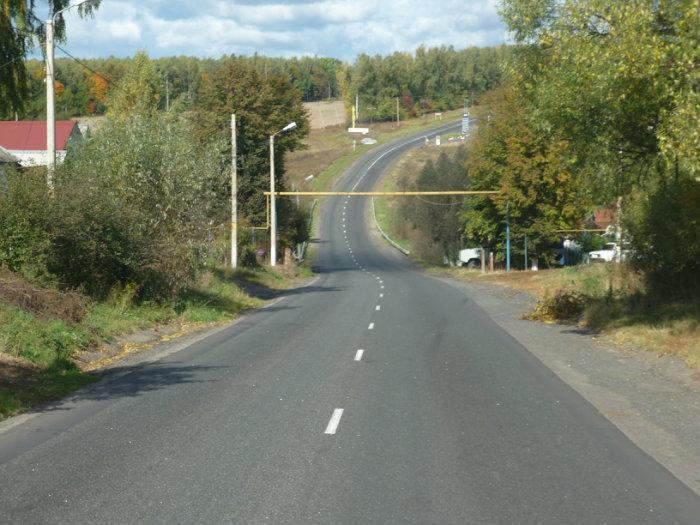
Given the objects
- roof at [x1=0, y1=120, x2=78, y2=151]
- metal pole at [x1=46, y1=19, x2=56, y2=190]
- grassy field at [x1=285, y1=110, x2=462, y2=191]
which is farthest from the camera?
grassy field at [x1=285, y1=110, x2=462, y2=191]

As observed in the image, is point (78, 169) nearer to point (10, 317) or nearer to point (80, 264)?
point (80, 264)

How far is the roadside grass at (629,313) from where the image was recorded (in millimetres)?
18125

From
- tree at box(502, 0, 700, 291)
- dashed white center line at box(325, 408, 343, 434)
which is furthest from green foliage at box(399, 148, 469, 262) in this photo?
dashed white center line at box(325, 408, 343, 434)

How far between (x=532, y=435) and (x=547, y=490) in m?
2.42

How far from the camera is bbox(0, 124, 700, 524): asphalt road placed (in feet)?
23.8

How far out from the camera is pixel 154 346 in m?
20.2

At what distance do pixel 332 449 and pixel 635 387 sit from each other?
6.69 metres

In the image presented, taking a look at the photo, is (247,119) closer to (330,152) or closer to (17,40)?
(17,40)

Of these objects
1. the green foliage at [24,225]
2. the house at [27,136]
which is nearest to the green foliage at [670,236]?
the green foliage at [24,225]

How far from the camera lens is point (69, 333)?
697 inches

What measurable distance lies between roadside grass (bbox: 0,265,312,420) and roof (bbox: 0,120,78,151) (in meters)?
40.4

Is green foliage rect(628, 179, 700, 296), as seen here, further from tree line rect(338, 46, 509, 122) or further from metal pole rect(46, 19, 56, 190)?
tree line rect(338, 46, 509, 122)

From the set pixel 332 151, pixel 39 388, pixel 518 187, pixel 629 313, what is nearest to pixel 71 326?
pixel 39 388

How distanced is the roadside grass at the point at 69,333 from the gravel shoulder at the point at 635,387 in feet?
25.1
